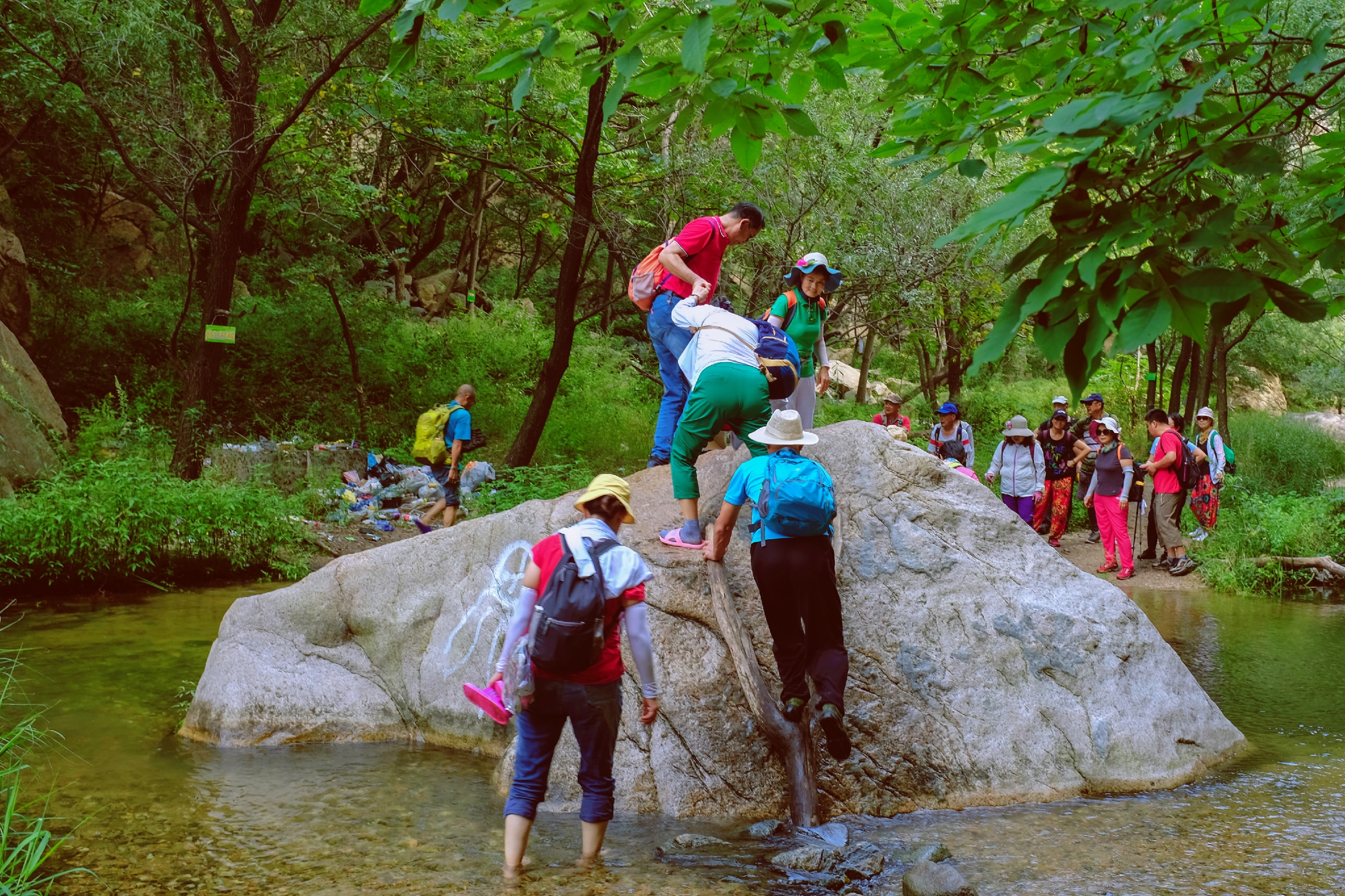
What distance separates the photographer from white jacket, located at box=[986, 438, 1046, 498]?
12.1m

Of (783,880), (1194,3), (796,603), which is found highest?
(1194,3)

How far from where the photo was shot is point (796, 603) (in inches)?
207

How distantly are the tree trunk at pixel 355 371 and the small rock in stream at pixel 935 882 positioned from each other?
15.1m

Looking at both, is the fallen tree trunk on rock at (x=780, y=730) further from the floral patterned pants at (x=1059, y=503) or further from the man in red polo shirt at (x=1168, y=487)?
the floral patterned pants at (x=1059, y=503)

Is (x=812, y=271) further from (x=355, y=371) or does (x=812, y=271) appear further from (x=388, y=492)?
(x=355, y=371)

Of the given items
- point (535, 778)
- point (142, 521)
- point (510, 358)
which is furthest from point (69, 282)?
point (535, 778)

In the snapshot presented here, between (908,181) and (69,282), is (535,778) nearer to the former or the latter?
(908,181)

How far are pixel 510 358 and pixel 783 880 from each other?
17.5 metres

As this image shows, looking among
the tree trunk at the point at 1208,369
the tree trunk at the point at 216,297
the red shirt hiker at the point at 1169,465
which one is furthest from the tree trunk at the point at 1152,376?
the tree trunk at the point at 216,297

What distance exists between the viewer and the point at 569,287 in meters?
14.1

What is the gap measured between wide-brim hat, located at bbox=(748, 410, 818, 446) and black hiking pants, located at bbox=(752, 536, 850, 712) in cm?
54

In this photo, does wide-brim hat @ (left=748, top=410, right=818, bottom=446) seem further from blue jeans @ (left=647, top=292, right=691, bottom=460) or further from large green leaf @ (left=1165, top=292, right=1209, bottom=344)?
large green leaf @ (left=1165, top=292, right=1209, bottom=344)

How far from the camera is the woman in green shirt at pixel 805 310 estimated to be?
669 centimetres

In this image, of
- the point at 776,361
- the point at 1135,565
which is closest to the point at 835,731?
the point at 776,361
